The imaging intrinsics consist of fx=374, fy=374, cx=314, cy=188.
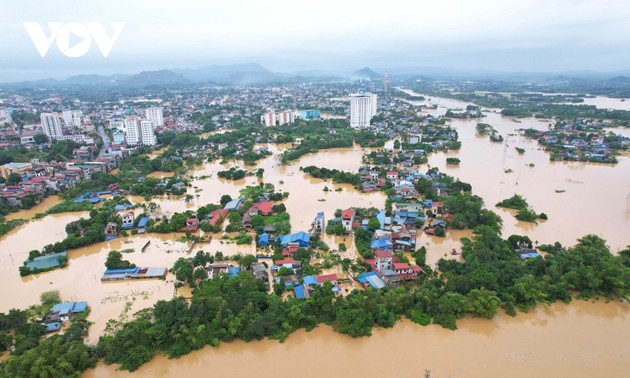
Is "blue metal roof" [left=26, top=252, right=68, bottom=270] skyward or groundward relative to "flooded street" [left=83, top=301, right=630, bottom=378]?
skyward

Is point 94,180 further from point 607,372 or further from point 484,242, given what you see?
point 607,372

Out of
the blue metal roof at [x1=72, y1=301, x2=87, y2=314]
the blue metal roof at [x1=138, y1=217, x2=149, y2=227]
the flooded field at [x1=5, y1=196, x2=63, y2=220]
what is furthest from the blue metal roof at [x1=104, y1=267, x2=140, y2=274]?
the flooded field at [x1=5, y1=196, x2=63, y2=220]

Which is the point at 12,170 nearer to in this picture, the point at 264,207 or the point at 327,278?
the point at 264,207

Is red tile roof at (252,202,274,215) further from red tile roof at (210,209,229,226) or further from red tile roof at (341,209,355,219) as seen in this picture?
red tile roof at (341,209,355,219)

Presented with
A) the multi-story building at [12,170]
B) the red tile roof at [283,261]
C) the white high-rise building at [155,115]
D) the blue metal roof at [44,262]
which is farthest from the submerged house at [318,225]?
the white high-rise building at [155,115]

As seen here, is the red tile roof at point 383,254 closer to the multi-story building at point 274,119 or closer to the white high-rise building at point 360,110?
the white high-rise building at point 360,110

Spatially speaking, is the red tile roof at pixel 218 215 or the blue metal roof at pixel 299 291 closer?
the blue metal roof at pixel 299 291

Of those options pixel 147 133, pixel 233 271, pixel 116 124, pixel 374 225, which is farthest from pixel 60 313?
pixel 116 124

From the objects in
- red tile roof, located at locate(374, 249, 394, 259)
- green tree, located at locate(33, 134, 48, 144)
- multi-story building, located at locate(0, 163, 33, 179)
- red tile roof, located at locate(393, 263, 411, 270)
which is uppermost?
green tree, located at locate(33, 134, 48, 144)
